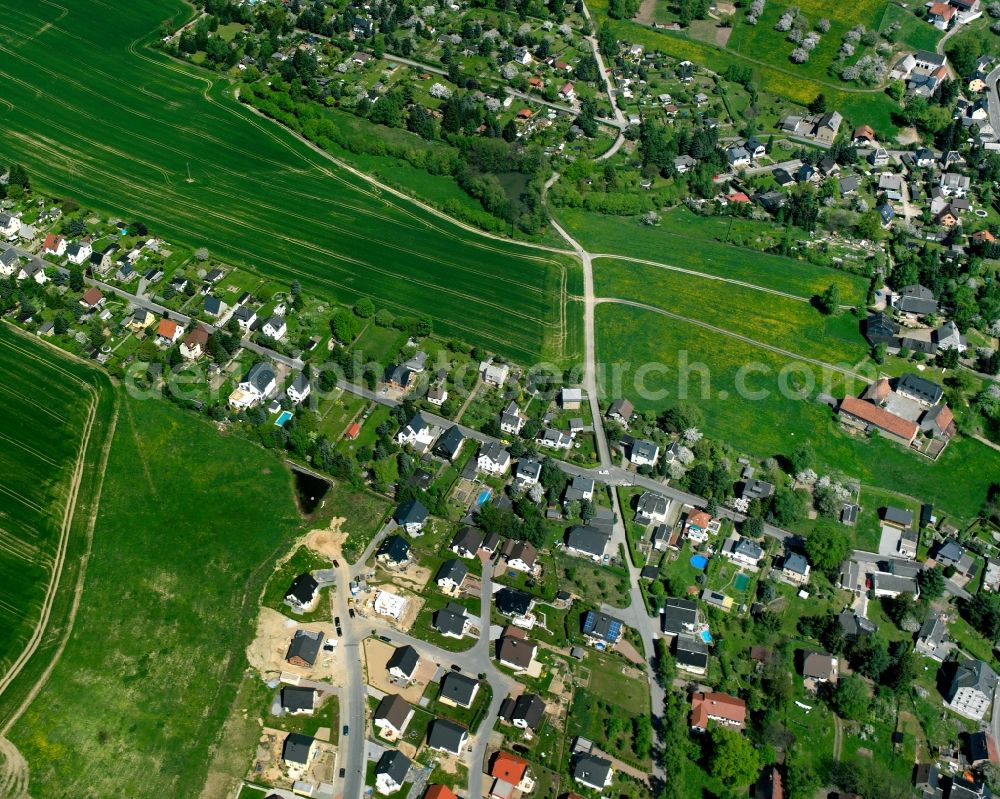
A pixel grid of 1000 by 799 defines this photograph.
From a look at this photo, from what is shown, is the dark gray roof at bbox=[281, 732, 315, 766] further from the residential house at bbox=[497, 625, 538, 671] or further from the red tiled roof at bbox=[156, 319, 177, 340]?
the red tiled roof at bbox=[156, 319, 177, 340]

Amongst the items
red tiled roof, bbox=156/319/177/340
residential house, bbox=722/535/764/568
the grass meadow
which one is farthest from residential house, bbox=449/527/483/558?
the grass meadow

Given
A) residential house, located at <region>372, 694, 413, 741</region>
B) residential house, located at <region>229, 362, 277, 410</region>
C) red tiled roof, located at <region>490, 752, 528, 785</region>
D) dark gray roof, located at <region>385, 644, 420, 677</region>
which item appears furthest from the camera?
residential house, located at <region>229, 362, 277, 410</region>

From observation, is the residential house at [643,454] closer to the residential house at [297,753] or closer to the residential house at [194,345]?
the residential house at [297,753]

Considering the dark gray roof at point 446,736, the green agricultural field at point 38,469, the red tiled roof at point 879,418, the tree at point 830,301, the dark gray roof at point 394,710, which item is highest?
the tree at point 830,301

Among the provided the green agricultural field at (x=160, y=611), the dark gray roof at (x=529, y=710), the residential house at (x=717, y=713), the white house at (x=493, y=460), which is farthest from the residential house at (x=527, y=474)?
the residential house at (x=717, y=713)

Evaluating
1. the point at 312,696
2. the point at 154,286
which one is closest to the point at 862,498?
the point at 312,696

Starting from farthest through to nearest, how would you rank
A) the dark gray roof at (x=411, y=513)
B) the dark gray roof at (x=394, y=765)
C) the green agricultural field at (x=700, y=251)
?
the green agricultural field at (x=700, y=251)
the dark gray roof at (x=411, y=513)
the dark gray roof at (x=394, y=765)
